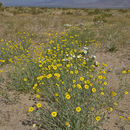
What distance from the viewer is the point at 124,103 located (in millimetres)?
2641

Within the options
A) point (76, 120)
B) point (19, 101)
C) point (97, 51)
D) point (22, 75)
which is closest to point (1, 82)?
point (22, 75)

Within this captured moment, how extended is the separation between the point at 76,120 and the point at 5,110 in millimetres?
1581

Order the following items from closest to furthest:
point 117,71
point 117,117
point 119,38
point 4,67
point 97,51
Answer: point 117,117 → point 117,71 → point 4,67 → point 97,51 → point 119,38

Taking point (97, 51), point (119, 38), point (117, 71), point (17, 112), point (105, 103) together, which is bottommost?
point (17, 112)

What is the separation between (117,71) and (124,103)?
1480 millimetres

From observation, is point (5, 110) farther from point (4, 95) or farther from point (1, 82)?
point (1, 82)

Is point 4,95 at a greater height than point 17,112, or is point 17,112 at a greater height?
point 4,95

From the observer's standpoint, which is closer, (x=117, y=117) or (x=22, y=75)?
(x=117, y=117)

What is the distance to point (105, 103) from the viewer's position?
100.0 inches

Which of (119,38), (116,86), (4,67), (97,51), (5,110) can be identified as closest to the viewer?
(5,110)

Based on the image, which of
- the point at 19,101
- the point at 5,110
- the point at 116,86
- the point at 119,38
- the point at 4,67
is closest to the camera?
the point at 5,110

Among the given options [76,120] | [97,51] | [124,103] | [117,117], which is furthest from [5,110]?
[97,51]

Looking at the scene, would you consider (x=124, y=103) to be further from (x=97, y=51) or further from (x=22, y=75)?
(x=97, y=51)

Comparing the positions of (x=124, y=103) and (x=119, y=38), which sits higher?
(x=119, y=38)
